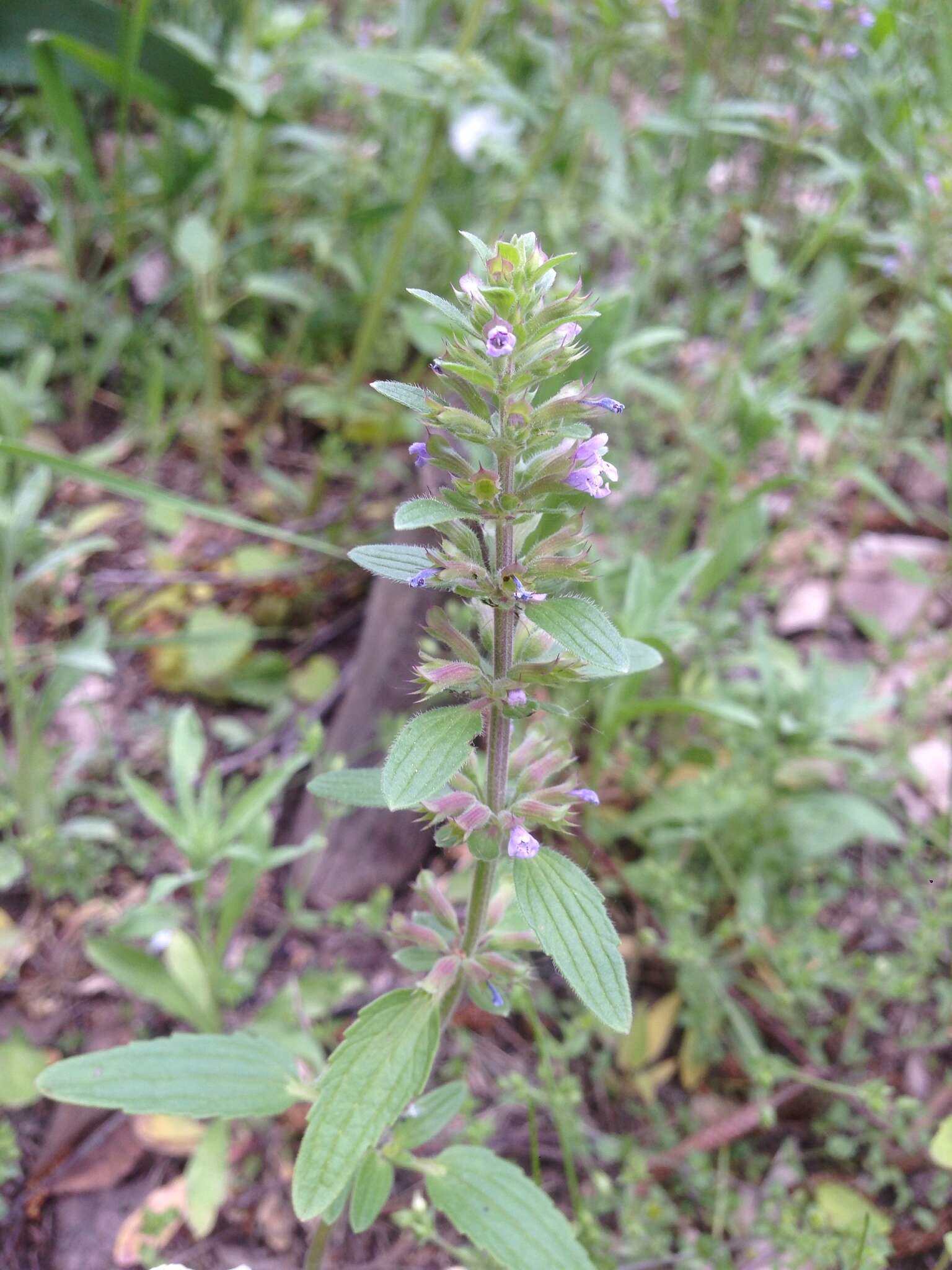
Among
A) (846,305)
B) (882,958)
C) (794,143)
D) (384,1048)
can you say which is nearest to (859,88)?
(794,143)

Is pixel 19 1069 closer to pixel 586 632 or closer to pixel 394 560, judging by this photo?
pixel 394 560

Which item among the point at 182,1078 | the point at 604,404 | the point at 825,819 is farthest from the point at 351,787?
the point at 825,819

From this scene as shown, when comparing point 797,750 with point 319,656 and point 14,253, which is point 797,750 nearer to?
point 319,656

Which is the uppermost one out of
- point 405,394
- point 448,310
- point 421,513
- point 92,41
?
point 92,41

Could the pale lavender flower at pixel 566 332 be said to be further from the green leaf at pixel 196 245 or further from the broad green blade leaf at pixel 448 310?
the green leaf at pixel 196 245

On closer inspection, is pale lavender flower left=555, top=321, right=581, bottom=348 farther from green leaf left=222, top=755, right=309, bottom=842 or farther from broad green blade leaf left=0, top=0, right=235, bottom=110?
broad green blade leaf left=0, top=0, right=235, bottom=110

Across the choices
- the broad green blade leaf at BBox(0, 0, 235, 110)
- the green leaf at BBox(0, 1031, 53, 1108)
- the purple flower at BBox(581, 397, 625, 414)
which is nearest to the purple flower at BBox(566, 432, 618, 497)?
the purple flower at BBox(581, 397, 625, 414)

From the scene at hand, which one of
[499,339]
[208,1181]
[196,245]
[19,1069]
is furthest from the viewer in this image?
[196,245]
